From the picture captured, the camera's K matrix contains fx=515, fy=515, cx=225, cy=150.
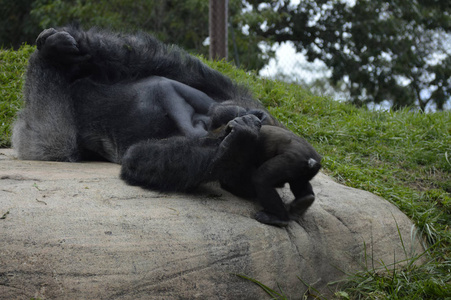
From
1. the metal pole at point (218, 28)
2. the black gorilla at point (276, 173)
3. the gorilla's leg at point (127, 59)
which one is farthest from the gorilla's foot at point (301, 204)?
the metal pole at point (218, 28)

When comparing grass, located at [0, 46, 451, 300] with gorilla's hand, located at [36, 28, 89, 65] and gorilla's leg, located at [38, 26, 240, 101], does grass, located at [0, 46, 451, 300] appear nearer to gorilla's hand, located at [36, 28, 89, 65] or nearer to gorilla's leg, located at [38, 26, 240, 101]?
gorilla's leg, located at [38, 26, 240, 101]

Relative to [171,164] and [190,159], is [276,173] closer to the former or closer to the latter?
[190,159]

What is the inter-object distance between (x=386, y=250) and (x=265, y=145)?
1012mm

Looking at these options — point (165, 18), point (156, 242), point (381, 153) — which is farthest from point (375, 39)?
point (156, 242)

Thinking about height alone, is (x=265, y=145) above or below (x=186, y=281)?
above

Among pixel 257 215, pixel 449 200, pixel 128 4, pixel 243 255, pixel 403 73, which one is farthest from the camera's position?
pixel 403 73

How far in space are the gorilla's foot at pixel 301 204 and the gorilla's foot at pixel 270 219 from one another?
13 cm

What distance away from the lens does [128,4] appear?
35.0 ft

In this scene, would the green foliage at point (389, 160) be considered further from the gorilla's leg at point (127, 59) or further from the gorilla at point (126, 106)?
the gorilla's leg at point (127, 59)

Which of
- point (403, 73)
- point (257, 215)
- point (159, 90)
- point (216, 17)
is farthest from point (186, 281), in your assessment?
point (403, 73)

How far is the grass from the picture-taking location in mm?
2797

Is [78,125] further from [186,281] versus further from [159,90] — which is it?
[186,281]

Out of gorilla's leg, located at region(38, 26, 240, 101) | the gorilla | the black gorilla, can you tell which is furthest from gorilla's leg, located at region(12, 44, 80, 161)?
the black gorilla

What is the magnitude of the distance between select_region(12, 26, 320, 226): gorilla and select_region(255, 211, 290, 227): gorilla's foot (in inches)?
8.9
